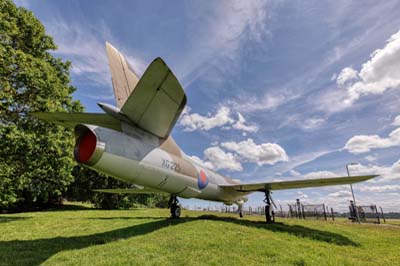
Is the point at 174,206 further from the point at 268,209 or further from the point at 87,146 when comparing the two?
the point at 87,146

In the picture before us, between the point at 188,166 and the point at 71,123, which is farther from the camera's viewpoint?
the point at 188,166

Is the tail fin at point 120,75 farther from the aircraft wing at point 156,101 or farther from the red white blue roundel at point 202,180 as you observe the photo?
the red white blue roundel at point 202,180

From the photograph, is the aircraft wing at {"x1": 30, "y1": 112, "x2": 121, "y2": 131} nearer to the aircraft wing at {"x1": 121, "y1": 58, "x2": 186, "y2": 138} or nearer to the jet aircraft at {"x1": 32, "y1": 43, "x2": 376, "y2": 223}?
the jet aircraft at {"x1": 32, "y1": 43, "x2": 376, "y2": 223}

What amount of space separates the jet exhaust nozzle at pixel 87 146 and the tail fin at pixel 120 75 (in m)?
1.85

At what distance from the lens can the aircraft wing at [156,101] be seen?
541cm

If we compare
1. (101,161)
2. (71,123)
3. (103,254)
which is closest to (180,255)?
(103,254)

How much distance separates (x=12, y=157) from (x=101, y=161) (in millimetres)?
13036

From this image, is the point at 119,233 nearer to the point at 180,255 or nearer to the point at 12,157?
the point at 180,255

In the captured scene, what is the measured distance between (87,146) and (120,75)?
122 inches

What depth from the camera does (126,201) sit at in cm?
3306

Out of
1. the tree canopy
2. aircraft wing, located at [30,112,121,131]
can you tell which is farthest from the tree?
aircraft wing, located at [30,112,121,131]

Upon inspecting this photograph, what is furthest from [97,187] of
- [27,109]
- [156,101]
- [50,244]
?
[156,101]

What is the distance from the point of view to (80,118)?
6.12 m

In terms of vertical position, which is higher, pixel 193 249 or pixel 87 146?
pixel 87 146
